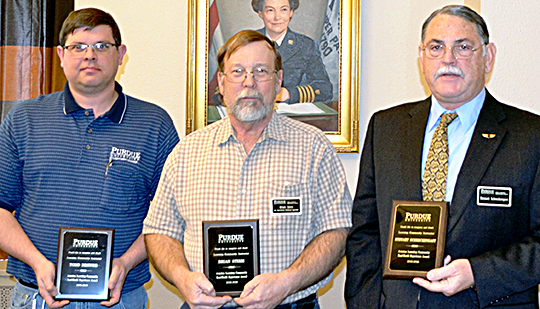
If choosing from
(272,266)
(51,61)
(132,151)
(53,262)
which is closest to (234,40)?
(132,151)

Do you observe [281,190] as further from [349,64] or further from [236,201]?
[349,64]

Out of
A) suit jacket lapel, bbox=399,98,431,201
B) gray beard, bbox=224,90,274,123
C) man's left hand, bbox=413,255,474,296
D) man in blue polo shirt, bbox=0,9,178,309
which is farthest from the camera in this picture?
man in blue polo shirt, bbox=0,9,178,309

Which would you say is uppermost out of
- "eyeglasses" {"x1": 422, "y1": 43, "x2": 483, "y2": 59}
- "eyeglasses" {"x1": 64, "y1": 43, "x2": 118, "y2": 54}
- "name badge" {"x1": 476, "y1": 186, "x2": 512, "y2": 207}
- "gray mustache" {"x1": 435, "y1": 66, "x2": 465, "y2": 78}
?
"eyeglasses" {"x1": 64, "y1": 43, "x2": 118, "y2": 54}

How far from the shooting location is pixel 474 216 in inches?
87.1

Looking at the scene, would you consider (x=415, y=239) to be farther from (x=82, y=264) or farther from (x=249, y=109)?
(x=82, y=264)

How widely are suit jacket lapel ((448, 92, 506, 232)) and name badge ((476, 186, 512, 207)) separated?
1.1 inches

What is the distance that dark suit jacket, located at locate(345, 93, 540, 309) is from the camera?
2141 mm

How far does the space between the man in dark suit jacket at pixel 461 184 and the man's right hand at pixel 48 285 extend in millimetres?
1341

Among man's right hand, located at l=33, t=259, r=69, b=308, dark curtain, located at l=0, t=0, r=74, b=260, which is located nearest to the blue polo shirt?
man's right hand, located at l=33, t=259, r=69, b=308

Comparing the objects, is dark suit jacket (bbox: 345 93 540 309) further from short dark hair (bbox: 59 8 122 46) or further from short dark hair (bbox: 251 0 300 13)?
short dark hair (bbox: 251 0 300 13)

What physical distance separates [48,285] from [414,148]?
176cm

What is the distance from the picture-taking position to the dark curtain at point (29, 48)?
4.05 meters

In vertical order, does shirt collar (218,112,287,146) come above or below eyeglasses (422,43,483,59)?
below

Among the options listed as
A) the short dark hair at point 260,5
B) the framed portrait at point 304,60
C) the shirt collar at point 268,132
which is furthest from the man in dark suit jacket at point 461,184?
the short dark hair at point 260,5
